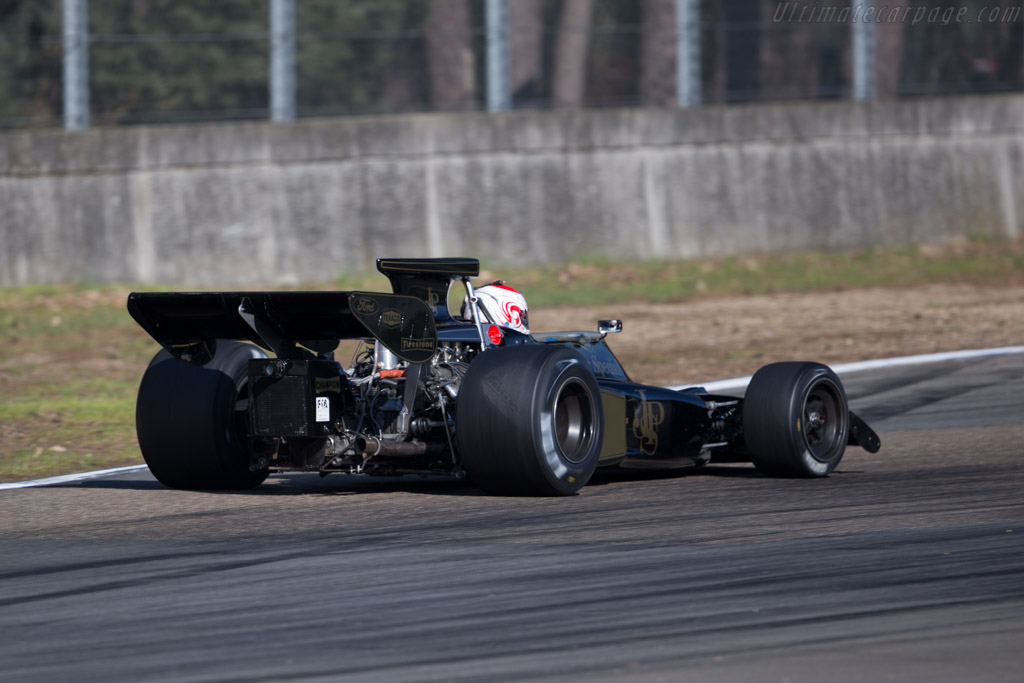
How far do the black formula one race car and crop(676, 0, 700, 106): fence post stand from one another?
1285 cm

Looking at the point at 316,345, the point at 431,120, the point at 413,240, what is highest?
the point at 431,120

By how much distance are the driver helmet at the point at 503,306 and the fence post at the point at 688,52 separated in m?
13.1

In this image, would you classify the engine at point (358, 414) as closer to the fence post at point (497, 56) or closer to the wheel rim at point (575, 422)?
the wheel rim at point (575, 422)

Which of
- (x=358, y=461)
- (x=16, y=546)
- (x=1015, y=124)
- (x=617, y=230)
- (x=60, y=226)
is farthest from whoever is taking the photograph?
(x=1015, y=124)

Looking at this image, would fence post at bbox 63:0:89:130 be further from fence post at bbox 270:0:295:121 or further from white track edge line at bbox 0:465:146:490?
white track edge line at bbox 0:465:146:490

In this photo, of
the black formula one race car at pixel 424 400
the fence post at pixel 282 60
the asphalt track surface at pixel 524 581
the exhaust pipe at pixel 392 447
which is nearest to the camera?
the asphalt track surface at pixel 524 581

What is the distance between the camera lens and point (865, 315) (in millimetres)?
18688

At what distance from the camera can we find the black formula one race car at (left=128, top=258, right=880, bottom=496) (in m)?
8.20

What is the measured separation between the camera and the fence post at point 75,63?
65.8 feet

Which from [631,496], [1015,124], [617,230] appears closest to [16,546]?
[631,496]

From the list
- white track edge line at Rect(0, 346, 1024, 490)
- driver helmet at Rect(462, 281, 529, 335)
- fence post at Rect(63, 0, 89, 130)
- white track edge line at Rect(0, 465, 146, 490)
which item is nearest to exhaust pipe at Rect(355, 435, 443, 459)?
driver helmet at Rect(462, 281, 529, 335)

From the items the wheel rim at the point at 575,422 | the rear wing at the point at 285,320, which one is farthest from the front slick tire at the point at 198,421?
the wheel rim at the point at 575,422

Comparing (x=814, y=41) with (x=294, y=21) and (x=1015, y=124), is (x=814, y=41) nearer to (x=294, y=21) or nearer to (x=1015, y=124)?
(x=1015, y=124)

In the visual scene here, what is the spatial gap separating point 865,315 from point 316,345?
1102 cm
